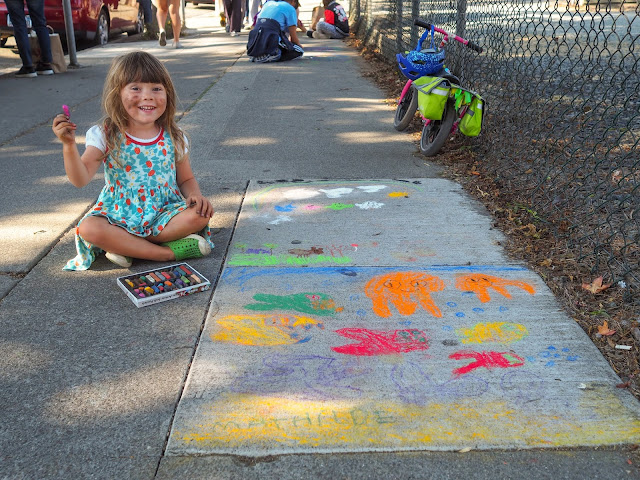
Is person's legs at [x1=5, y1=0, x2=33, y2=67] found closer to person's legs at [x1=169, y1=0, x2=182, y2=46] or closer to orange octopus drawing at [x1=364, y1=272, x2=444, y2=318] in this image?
person's legs at [x1=169, y1=0, x2=182, y2=46]

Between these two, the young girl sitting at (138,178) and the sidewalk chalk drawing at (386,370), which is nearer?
the sidewalk chalk drawing at (386,370)

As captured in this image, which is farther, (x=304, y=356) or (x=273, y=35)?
(x=273, y=35)

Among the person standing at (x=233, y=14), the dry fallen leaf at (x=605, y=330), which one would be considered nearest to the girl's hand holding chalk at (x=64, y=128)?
the dry fallen leaf at (x=605, y=330)

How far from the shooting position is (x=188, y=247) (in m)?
3.35

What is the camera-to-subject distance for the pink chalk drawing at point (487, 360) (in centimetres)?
242

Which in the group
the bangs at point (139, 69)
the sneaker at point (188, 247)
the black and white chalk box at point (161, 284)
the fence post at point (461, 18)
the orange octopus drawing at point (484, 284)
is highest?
the fence post at point (461, 18)

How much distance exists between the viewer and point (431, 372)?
240 centimetres

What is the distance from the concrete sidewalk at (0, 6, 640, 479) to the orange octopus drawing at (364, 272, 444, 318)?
2cm

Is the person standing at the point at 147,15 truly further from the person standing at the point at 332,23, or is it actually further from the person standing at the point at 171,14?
the person standing at the point at 332,23

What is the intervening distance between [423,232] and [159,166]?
1.55 m

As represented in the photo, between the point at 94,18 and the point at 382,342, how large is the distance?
11.2 meters

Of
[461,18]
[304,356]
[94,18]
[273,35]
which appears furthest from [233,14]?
[304,356]

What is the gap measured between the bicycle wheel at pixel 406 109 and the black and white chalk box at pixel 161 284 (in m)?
3.18

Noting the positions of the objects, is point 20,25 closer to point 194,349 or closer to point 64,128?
point 64,128
